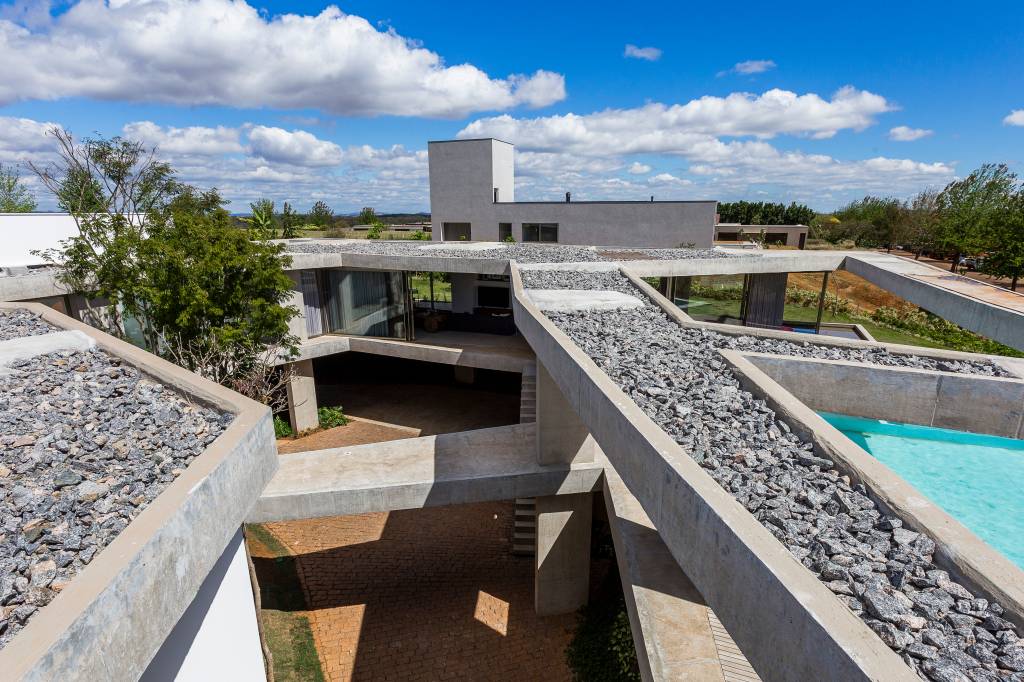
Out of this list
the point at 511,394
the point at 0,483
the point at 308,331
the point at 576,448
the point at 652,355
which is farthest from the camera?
the point at 511,394

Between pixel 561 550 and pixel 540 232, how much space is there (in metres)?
23.3

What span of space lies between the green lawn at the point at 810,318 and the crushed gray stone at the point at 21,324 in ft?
61.5

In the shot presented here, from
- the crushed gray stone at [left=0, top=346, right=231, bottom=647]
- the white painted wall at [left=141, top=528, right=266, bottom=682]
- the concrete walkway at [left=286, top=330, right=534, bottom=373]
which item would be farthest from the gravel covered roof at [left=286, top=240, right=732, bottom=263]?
the white painted wall at [left=141, top=528, right=266, bottom=682]

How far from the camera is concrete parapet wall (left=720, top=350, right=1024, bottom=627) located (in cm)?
313

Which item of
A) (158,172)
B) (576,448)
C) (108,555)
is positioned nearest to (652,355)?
(576,448)

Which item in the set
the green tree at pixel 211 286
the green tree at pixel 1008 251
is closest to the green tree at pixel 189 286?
the green tree at pixel 211 286

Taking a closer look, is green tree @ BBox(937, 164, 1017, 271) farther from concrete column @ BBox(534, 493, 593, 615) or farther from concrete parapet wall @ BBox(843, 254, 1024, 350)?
concrete column @ BBox(534, 493, 593, 615)

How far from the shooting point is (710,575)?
3.85 metres

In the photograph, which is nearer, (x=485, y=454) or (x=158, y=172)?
(x=485, y=454)

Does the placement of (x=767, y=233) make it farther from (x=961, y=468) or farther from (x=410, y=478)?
(x=410, y=478)

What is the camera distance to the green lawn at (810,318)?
2250 centimetres

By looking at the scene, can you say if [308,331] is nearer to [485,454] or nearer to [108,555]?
[485,454]

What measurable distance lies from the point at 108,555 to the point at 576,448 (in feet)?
29.4

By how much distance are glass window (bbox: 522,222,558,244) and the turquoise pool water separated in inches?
952
